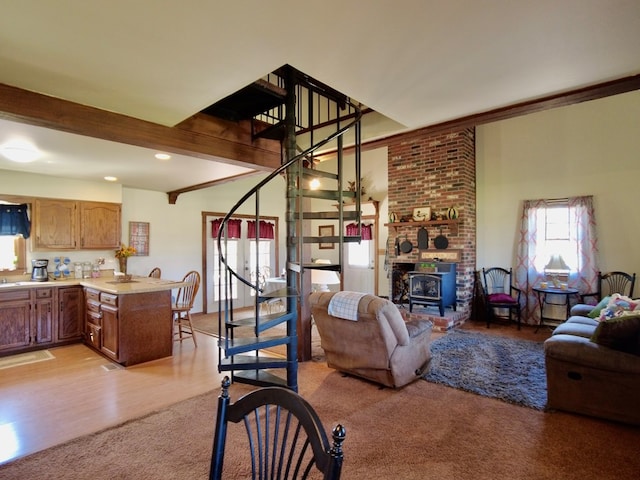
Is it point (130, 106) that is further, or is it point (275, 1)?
point (130, 106)

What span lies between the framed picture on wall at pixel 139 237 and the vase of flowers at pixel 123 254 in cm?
17

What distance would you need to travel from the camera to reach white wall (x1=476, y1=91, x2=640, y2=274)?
502 cm

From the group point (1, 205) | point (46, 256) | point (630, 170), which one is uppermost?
point (630, 170)

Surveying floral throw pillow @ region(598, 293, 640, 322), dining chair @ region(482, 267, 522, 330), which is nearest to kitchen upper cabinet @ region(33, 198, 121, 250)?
dining chair @ region(482, 267, 522, 330)

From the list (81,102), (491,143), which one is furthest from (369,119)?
(491,143)

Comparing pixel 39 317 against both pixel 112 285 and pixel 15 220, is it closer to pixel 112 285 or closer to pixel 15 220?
pixel 112 285

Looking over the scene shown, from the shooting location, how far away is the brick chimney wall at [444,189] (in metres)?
5.85

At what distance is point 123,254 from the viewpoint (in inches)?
217

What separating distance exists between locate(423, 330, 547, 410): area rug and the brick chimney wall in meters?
1.29

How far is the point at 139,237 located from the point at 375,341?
4.97m

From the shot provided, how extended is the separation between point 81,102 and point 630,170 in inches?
265

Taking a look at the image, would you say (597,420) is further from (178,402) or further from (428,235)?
(428,235)

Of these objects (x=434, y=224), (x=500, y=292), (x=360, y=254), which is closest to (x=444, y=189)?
(x=434, y=224)

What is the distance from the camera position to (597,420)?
8.71 ft
